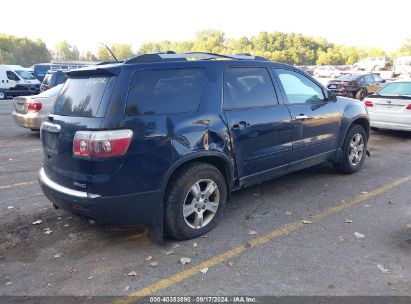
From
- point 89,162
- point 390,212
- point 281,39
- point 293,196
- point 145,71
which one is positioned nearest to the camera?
point 89,162

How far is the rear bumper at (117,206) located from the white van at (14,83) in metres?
23.6

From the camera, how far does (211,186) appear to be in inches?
161

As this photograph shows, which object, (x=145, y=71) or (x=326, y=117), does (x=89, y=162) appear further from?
(x=326, y=117)

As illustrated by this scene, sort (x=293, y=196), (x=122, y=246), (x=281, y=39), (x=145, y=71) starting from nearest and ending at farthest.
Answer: (x=145, y=71) → (x=122, y=246) → (x=293, y=196) → (x=281, y=39)

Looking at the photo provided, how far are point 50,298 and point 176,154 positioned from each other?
1605mm

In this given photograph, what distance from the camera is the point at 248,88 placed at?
14.8 feet

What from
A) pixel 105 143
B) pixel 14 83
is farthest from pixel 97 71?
pixel 14 83

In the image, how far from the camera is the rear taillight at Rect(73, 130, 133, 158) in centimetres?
334

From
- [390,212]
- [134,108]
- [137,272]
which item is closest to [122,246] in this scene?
[137,272]

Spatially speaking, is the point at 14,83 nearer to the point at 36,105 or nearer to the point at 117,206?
the point at 36,105

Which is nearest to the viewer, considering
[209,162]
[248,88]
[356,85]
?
[209,162]

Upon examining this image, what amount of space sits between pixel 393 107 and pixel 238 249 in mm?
7230

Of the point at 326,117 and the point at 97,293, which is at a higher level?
the point at 326,117

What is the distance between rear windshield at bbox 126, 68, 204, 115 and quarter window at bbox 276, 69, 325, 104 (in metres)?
1.42
